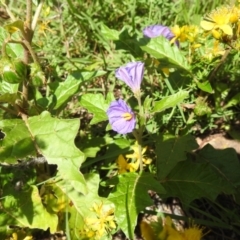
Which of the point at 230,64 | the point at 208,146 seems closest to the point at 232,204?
the point at 208,146

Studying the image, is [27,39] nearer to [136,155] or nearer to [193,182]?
[136,155]

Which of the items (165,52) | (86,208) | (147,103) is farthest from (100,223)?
(165,52)

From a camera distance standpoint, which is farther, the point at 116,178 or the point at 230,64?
the point at 230,64

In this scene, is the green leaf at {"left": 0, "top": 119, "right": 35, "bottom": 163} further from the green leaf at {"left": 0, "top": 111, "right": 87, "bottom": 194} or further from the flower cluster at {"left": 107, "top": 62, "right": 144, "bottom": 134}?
the flower cluster at {"left": 107, "top": 62, "right": 144, "bottom": 134}

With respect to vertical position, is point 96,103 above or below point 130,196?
above

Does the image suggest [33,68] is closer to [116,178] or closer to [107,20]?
[116,178]

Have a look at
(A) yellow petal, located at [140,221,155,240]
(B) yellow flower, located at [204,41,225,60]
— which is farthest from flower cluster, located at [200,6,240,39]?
(A) yellow petal, located at [140,221,155,240]
